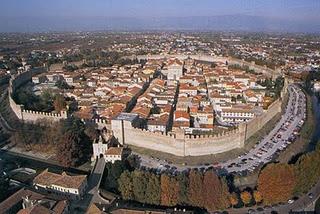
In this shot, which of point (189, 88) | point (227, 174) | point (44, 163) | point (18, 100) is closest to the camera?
point (227, 174)

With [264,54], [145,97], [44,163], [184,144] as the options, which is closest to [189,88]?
[145,97]

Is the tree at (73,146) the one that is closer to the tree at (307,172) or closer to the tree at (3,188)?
the tree at (3,188)

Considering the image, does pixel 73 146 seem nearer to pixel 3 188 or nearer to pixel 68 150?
pixel 68 150

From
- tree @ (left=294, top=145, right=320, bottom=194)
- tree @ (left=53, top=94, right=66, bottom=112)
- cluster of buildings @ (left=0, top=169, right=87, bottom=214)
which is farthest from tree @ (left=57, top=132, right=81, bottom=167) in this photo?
tree @ (left=294, top=145, right=320, bottom=194)

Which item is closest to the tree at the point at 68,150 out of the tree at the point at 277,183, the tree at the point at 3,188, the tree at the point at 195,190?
the tree at the point at 3,188

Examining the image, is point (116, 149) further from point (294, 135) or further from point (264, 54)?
point (264, 54)
